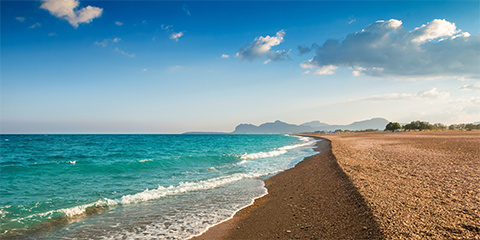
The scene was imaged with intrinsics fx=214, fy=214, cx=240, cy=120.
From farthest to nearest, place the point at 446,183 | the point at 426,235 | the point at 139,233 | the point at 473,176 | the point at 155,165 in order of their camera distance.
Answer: the point at 155,165, the point at 473,176, the point at 446,183, the point at 139,233, the point at 426,235

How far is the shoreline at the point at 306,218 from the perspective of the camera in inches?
185

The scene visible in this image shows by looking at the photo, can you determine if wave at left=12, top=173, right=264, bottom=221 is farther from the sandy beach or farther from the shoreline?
the sandy beach

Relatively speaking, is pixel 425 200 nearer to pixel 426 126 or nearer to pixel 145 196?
pixel 145 196

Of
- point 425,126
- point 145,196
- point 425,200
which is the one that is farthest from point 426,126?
point 145,196

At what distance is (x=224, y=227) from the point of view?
5871mm

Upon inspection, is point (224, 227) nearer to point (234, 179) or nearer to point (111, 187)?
Result: point (234, 179)

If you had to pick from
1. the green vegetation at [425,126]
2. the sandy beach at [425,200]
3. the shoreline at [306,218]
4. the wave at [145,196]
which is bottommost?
the wave at [145,196]

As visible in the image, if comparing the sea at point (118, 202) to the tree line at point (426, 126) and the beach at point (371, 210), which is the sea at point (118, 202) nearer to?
the beach at point (371, 210)

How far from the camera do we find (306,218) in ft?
18.6

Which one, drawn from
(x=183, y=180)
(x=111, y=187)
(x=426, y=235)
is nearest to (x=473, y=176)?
(x=426, y=235)

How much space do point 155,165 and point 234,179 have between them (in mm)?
8250

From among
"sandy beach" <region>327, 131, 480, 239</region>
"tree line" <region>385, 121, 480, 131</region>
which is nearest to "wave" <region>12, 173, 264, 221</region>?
"sandy beach" <region>327, 131, 480, 239</region>

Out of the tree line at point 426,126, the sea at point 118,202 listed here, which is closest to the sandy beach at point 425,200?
the sea at point 118,202

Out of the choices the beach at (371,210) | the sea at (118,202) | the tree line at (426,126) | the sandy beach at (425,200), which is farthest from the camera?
the tree line at (426,126)
